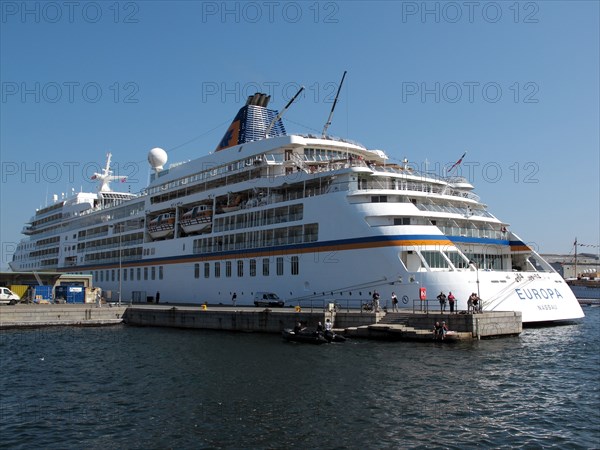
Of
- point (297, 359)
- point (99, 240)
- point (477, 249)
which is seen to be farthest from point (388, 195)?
point (99, 240)

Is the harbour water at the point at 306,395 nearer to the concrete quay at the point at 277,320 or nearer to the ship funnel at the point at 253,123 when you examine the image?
the concrete quay at the point at 277,320

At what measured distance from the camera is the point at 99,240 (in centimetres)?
7744

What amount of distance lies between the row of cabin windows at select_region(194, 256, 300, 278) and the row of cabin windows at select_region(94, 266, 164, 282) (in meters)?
8.60

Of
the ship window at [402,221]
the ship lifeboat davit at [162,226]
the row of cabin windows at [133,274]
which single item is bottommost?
the row of cabin windows at [133,274]

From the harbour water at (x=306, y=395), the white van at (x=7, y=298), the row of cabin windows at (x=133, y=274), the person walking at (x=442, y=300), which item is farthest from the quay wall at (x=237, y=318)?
the row of cabin windows at (x=133, y=274)

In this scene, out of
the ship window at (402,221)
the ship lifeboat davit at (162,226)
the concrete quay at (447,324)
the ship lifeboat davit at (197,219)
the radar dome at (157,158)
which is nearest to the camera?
the concrete quay at (447,324)

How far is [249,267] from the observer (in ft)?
164

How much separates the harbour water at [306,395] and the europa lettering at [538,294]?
4.22m

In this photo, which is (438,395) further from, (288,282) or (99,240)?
(99,240)

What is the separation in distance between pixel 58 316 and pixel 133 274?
925 inches

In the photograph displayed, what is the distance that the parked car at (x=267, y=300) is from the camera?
147ft

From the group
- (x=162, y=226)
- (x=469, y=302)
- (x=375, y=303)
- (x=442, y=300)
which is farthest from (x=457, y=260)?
(x=162, y=226)

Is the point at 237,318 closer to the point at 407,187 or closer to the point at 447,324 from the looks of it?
the point at 447,324

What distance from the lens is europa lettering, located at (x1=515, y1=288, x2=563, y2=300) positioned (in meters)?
37.0
